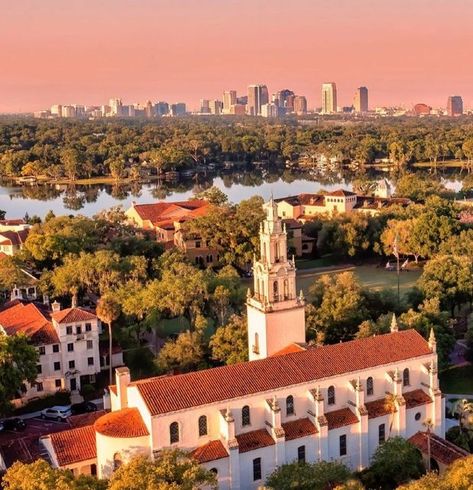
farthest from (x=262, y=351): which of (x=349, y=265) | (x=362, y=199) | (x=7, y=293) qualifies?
(x=362, y=199)

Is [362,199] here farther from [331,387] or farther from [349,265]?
[331,387]

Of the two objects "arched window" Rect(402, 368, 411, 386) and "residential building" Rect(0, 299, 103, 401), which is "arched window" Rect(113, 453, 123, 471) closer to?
"arched window" Rect(402, 368, 411, 386)

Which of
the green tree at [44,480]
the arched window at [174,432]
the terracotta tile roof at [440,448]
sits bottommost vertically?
the terracotta tile roof at [440,448]

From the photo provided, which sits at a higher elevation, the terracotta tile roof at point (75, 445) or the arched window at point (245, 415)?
the arched window at point (245, 415)

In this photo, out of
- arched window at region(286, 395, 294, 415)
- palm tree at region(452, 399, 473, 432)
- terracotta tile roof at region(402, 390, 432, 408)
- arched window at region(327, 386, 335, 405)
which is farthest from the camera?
terracotta tile roof at region(402, 390, 432, 408)

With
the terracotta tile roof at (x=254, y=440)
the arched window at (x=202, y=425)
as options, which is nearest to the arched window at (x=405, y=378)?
the terracotta tile roof at (x=254, y=440)

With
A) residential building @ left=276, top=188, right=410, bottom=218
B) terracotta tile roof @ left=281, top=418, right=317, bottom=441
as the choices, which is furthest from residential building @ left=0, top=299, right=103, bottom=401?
residential building @ left=276, top=188, right=410, bottom=218

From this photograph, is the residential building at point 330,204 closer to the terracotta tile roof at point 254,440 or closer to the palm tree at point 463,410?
the palm tree at point 463,410

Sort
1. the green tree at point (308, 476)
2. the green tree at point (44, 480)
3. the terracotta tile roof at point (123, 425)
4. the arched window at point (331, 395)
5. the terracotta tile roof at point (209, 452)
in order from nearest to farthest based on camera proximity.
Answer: the green tree at point (44, 480)
the green tree at point (308, 476)
the terracotta tile roof at point (123, 425)
the terracotta tile roof at point (209, 452)
the arched window at point (331, 395)
